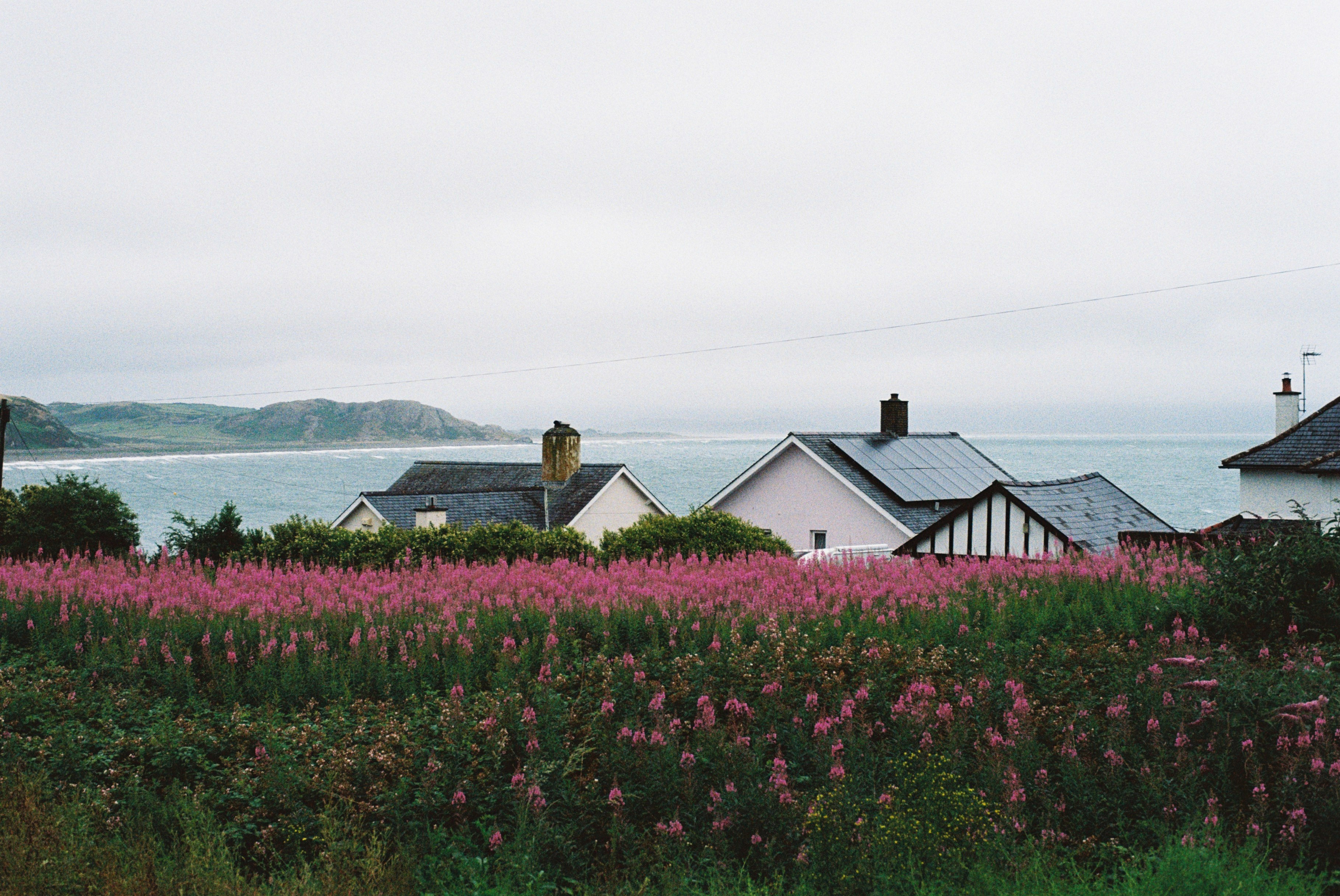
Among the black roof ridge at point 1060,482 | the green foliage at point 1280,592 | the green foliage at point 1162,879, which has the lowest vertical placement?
the green foliage at point 1162,879

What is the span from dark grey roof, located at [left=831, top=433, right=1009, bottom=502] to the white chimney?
9.00m

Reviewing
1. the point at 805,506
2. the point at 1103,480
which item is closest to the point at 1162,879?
the point at 1103,480

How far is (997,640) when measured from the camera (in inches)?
348

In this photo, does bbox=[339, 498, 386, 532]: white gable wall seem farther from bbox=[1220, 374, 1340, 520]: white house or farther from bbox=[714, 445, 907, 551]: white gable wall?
bbox=[1220, 374, 1340, 520]: white house

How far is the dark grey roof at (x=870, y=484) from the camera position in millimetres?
30188

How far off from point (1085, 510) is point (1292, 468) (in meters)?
10.3

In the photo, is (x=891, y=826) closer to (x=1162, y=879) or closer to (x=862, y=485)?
(x=1162, y=879)

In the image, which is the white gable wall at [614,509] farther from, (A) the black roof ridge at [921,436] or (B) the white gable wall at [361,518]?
(A) the black roof ridge at [921,436]

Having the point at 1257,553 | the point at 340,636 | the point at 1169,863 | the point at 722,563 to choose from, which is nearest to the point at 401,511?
the point at 722,563

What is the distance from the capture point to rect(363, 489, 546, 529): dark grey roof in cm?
3831

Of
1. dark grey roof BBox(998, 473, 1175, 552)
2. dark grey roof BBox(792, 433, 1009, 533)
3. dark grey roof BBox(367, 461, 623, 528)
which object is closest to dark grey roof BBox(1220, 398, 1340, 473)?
dark grey roof BBox(998, 473, 1175, 552)

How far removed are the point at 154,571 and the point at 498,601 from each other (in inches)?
251

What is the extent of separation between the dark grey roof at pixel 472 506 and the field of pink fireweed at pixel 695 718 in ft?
90.4

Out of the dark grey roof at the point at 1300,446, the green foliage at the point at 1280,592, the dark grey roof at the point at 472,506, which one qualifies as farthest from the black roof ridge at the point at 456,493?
the green foliage at the point at 1280,592
